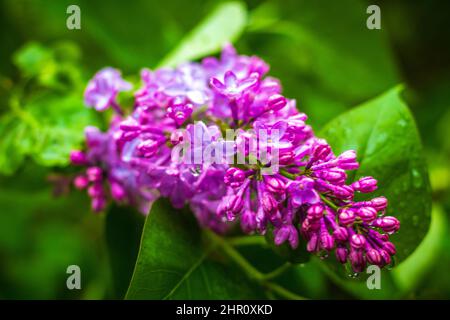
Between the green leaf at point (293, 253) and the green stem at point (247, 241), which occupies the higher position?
the green stem at point (247, 241)

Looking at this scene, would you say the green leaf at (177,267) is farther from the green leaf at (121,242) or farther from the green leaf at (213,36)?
the green leaf at (213,36)

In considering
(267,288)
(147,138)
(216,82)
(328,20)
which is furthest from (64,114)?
(328,20)

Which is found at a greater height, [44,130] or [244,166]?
[44,130]

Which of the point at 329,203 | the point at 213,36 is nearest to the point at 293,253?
the point at 329,203

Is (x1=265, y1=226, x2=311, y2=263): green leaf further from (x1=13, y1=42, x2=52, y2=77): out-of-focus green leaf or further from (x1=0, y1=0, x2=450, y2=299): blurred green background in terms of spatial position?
(x1=13, y1=42, x2=52, y2=77): out-of-focus green leaf

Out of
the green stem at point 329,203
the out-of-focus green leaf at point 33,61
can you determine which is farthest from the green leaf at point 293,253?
the out-of-focus green leaf at point 33,61

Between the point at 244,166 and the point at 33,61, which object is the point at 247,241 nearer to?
the point at 244,166
